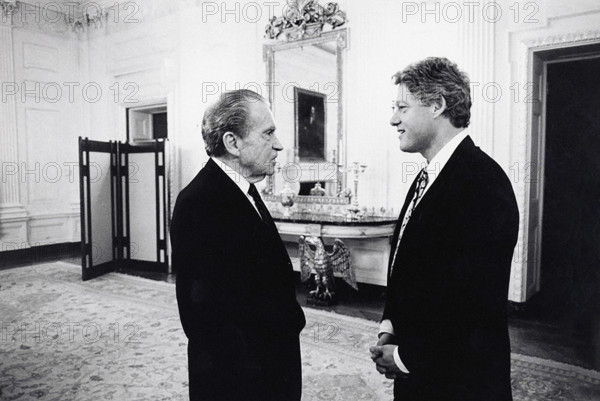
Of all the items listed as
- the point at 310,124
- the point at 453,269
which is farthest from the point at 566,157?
the point at 453,269

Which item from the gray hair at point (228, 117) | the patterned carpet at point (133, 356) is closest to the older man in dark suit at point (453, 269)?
the gray hair at point (228, 117)

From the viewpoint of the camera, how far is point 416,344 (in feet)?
4.30

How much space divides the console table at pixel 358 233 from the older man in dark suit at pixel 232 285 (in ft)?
9.52

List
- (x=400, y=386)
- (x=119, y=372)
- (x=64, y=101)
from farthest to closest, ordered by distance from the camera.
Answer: (x=64, y=101) < (x=119, y=372) < (x=400, y=386)

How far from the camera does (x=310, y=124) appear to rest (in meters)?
5.07

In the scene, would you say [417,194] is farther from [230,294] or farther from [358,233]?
[358,233]

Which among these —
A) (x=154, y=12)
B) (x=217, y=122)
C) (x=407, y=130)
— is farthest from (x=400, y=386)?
(x=154, y=12)

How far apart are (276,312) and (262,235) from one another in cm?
21

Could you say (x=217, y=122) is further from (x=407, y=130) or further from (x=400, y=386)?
(x=400, y=386)

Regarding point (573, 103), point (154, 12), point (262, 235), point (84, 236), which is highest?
point (154, 12)

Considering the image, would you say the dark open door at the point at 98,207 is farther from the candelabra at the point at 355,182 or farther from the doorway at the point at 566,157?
the doorway at the point at 566,157

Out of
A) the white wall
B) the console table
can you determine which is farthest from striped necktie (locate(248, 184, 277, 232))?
the white wall

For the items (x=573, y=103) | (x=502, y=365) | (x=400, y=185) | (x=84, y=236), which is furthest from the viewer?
(x=84, y=236)

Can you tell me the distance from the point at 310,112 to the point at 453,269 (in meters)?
3.97
